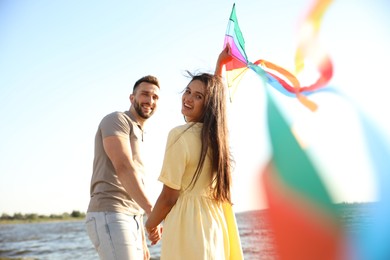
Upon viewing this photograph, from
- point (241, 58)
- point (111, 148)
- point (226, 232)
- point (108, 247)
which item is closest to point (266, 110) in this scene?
point (241, 58)

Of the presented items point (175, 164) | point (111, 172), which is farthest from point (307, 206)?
point (111, 172)

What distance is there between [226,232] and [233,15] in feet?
5.29

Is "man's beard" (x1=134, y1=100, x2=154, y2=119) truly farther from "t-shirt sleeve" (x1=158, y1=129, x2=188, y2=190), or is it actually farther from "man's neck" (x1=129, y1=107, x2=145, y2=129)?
"t-shirt sleeve" (x1=158, y1=129, x2=188, y2=190)

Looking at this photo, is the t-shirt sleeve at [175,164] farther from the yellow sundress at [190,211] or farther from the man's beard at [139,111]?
the man's beard at [139,111]

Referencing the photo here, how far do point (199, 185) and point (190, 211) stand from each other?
152 millimetres

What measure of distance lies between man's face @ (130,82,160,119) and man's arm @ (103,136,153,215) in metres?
0.39

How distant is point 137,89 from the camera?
12.4ft

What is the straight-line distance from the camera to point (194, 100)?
287 cm

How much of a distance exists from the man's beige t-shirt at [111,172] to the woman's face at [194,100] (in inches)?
28.5

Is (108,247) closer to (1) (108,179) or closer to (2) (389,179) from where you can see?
(1) (108,179)

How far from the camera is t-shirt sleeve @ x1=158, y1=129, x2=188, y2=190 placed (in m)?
2.66

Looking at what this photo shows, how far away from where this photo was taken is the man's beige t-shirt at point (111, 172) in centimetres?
335

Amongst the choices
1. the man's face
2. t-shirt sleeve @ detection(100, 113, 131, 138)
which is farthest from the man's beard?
t-shirt sleeve @ detection(100, 113, 131, 138)

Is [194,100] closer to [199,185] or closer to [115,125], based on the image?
[199,185]
